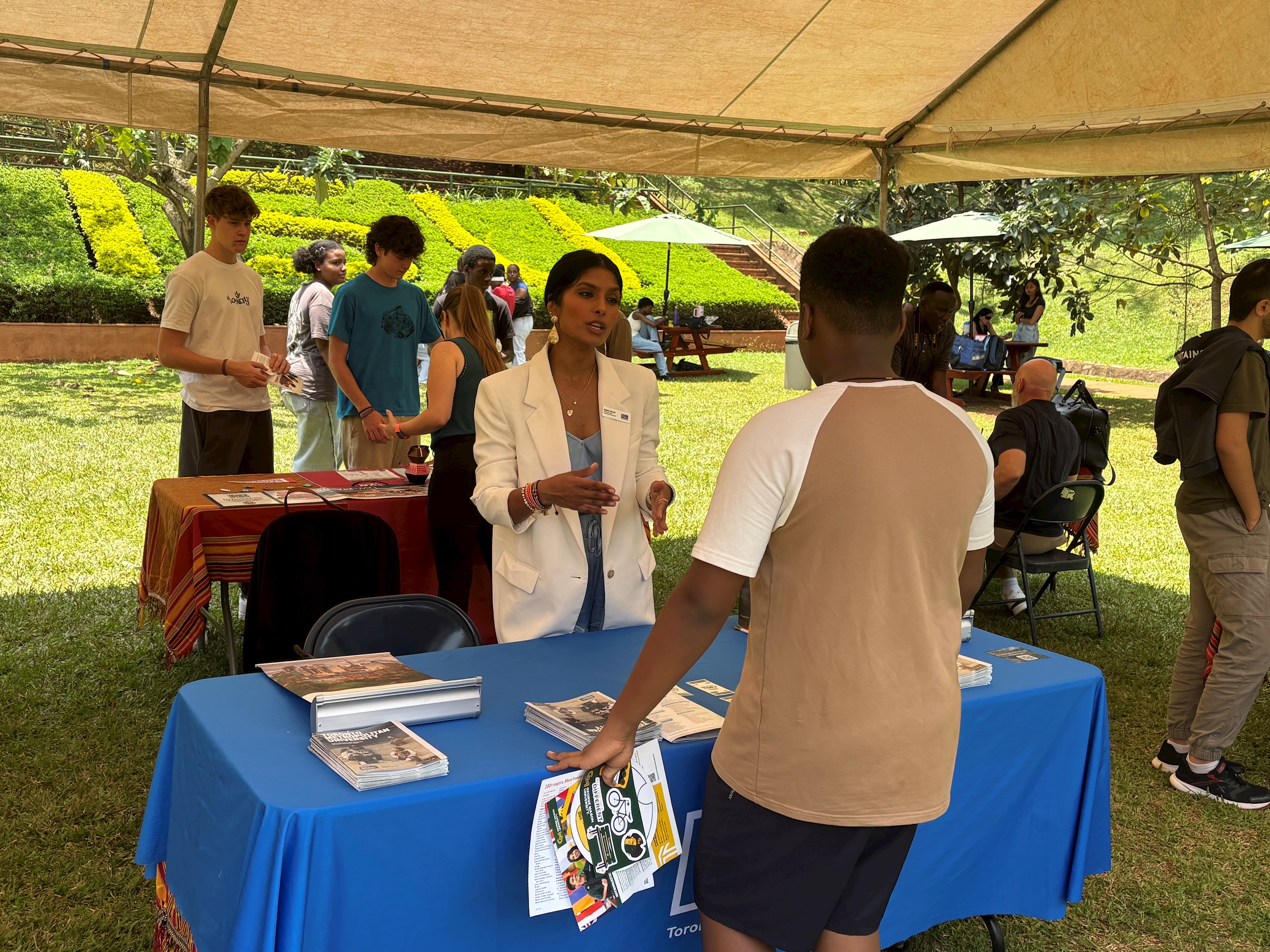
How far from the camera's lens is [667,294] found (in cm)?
2045

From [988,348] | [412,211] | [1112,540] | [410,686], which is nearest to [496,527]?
[410,686]

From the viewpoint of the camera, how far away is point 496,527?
286 centimetres

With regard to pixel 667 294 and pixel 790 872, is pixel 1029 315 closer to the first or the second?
pixel 667 294

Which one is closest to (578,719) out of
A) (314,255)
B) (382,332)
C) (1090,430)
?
(382,332)

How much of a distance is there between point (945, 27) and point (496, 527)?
3.25 meters

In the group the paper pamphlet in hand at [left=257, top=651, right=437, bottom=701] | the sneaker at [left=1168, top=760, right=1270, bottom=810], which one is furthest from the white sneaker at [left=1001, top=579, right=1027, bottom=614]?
the paper pamphlet in hand at [left=257, top=651, right=437, bottom=701]

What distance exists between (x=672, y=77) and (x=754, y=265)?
20689mm

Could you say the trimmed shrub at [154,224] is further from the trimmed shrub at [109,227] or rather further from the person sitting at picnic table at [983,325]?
the person sitting at picnic table at [983,325]

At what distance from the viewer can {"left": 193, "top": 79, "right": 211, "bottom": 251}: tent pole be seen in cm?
445

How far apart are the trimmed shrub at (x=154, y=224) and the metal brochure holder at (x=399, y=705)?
17.4 metres

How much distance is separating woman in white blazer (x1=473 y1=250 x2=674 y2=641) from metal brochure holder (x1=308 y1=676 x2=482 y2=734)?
24.2 inches

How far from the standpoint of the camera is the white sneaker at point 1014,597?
18.9 feet

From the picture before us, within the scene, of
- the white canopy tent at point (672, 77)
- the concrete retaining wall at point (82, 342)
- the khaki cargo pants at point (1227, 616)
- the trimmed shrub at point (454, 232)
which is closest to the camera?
the khaki cargo pants at point (1227, 616)

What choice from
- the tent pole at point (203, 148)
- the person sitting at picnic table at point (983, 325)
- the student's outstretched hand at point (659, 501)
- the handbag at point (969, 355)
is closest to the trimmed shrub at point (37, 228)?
the handbag at point (969, 355)
